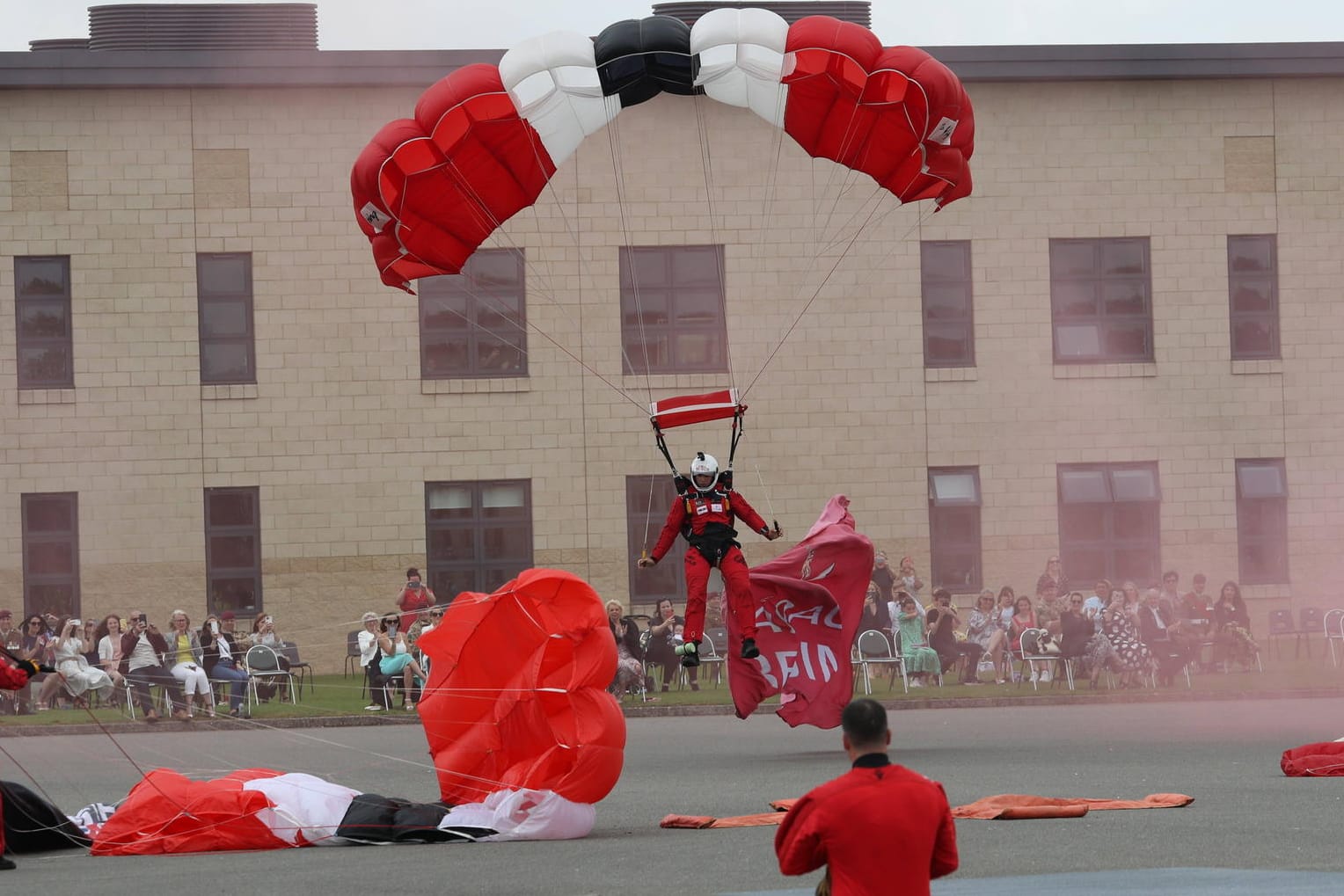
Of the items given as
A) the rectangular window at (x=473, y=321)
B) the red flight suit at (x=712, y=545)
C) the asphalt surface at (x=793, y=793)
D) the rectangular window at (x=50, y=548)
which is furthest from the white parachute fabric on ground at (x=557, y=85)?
the rectangular window at (x=50, y=548)

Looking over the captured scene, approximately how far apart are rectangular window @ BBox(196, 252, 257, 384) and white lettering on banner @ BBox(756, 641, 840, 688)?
15.3 meters

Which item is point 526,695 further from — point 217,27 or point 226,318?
point 217,27

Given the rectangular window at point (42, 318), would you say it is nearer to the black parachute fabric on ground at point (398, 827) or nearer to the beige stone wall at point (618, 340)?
the beige stone wall at point (618, 340)

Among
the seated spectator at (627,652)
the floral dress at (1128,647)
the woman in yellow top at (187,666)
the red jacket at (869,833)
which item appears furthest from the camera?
the floral dress at (1128,647)

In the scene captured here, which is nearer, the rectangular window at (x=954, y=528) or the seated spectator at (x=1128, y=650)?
the seated spectator at (x=1128, y=650)

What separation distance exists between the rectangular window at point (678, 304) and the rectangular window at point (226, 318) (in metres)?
5.26

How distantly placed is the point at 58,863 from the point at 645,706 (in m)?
10.2

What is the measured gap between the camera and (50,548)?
26484mm

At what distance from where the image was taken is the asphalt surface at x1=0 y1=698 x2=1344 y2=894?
9.01 meters

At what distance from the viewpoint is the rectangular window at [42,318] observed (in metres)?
26.5

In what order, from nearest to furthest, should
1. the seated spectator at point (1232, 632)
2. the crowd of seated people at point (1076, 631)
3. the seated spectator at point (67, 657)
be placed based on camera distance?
the seated spectator at point (67, 657) → the crowd of seated people at point (1076, 631) → the seated spectator at point (1232, 632)

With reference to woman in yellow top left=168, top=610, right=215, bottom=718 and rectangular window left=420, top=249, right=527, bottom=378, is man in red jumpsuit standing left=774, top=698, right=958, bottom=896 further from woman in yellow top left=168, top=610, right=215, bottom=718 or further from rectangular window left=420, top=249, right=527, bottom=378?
rectangular window left=420, top=249, right=527, bottom=378

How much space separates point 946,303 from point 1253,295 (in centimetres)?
464

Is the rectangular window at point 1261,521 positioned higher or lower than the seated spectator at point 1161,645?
higher
